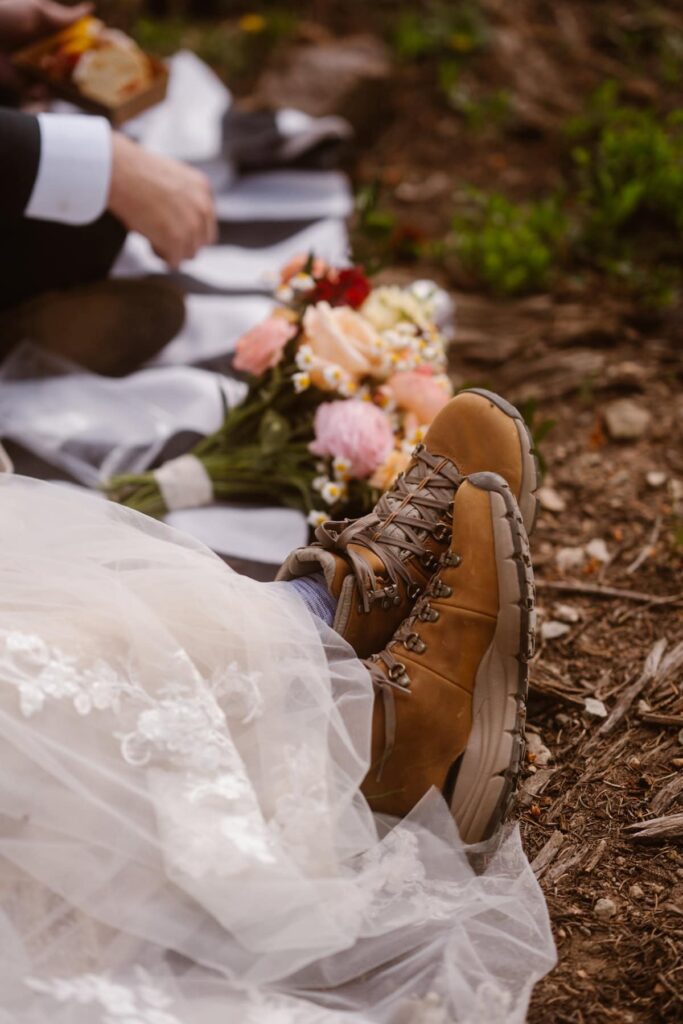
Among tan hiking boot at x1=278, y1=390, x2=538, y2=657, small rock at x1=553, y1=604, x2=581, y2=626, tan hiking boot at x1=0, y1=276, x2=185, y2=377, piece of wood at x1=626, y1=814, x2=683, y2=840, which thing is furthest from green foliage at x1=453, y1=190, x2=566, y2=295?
piece of wood at x1=626, y1=814, x2=683, y2=840

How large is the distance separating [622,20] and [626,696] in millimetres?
2920

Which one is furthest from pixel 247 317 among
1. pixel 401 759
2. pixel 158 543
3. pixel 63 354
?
pixel 401 759

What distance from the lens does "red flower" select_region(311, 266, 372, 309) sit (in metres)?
1.75

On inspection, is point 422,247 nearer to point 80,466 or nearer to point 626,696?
point 80,466

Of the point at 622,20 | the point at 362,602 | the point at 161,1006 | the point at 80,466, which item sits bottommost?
the point at 80,466

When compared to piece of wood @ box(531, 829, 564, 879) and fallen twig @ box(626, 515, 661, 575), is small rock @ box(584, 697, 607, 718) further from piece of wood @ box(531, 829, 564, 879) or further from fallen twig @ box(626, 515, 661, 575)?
fallen twig @ box(626, 515, 661, 575)

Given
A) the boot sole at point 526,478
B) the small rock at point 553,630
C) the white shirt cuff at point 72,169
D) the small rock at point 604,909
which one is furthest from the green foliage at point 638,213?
the small rock at point 604,909

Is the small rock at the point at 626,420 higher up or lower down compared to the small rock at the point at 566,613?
higher up

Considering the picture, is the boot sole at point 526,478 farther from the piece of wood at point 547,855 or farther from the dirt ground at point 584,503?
the piece of wood at point 547,855

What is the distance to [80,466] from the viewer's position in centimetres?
190

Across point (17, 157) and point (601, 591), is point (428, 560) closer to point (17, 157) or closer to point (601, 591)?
point (601, 591)

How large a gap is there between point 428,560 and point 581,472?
31.6 inches

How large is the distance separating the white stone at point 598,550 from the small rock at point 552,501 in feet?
0.38

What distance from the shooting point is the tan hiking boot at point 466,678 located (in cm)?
117
